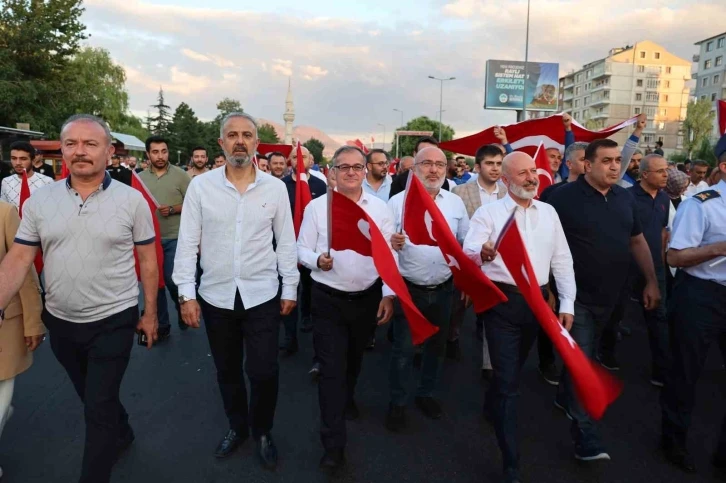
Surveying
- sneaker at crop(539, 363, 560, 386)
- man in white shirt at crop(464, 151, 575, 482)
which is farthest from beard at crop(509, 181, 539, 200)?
sneaker at crop(539, 363, 560, 386)

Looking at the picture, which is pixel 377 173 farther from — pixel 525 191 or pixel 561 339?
pixel 561 339

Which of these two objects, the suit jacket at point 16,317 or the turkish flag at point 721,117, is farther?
the turkish flag at point 721,117

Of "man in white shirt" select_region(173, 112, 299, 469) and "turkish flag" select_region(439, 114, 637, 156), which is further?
"turkish flag" select_region(439, 114, 637, 156)

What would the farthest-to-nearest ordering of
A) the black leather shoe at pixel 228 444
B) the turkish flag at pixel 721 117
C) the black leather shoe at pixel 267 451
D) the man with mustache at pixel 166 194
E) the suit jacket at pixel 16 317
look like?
1. the man with mustache at pixel 166 194
2. the turkish flag at pixel 721 117
3. the black leather shoe at pixel 228 444
4. the black leather shoe at pixel 267 451
5. the suit jacket at pixel 16 317

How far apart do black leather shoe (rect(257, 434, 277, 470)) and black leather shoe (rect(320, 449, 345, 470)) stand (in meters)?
0.33

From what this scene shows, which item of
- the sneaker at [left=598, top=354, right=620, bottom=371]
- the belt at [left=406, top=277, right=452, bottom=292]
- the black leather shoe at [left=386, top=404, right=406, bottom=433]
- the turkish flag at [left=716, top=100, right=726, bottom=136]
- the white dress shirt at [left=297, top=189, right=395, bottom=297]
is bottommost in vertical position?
the sneaker at [left=598, top=354, right=620, bottom=371]

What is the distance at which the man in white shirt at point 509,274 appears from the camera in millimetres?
3264

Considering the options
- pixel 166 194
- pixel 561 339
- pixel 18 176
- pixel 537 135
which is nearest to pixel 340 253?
pixel 561 339

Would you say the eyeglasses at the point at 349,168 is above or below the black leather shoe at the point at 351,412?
above

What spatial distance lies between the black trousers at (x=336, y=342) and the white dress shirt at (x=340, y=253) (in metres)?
0.09

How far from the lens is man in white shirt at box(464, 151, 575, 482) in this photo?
326cm

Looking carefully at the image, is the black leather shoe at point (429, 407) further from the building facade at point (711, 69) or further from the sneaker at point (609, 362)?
the building facade at point (711, 69)

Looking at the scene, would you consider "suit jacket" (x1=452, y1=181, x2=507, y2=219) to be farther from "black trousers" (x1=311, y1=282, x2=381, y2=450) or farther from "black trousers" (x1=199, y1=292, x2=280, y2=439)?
"black trousers" (x1=199, y1=292, x2=280, y2=439)

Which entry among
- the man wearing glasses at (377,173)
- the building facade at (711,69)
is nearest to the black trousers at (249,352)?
the man wearing glasses at (377,173)
